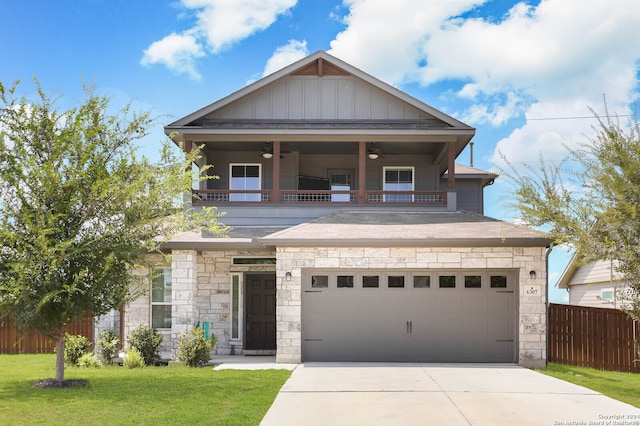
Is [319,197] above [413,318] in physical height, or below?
above

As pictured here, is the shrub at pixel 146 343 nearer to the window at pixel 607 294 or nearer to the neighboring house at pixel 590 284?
the neighboring house at pixel 590 284

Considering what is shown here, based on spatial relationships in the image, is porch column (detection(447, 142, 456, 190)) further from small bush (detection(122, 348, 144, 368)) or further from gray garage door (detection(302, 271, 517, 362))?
small bush (detection(122, 348, 144, 368))

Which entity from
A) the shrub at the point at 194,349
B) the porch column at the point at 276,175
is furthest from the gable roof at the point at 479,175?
the shrub at the point at 194,349

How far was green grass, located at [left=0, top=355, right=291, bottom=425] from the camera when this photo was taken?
886 centimetres

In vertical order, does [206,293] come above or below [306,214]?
below

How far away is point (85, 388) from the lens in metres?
11.4

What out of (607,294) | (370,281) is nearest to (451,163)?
(370,281)

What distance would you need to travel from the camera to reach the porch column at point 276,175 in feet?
58.9

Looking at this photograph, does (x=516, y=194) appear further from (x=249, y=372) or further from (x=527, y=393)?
(x=249, y=372)

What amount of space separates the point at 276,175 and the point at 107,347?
6.27 metres

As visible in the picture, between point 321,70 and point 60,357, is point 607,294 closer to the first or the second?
point 321,70

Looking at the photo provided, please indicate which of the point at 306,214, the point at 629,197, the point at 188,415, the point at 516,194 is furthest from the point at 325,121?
the point at 188,415

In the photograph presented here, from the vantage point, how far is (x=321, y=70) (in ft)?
62.4

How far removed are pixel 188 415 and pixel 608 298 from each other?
18.2m
